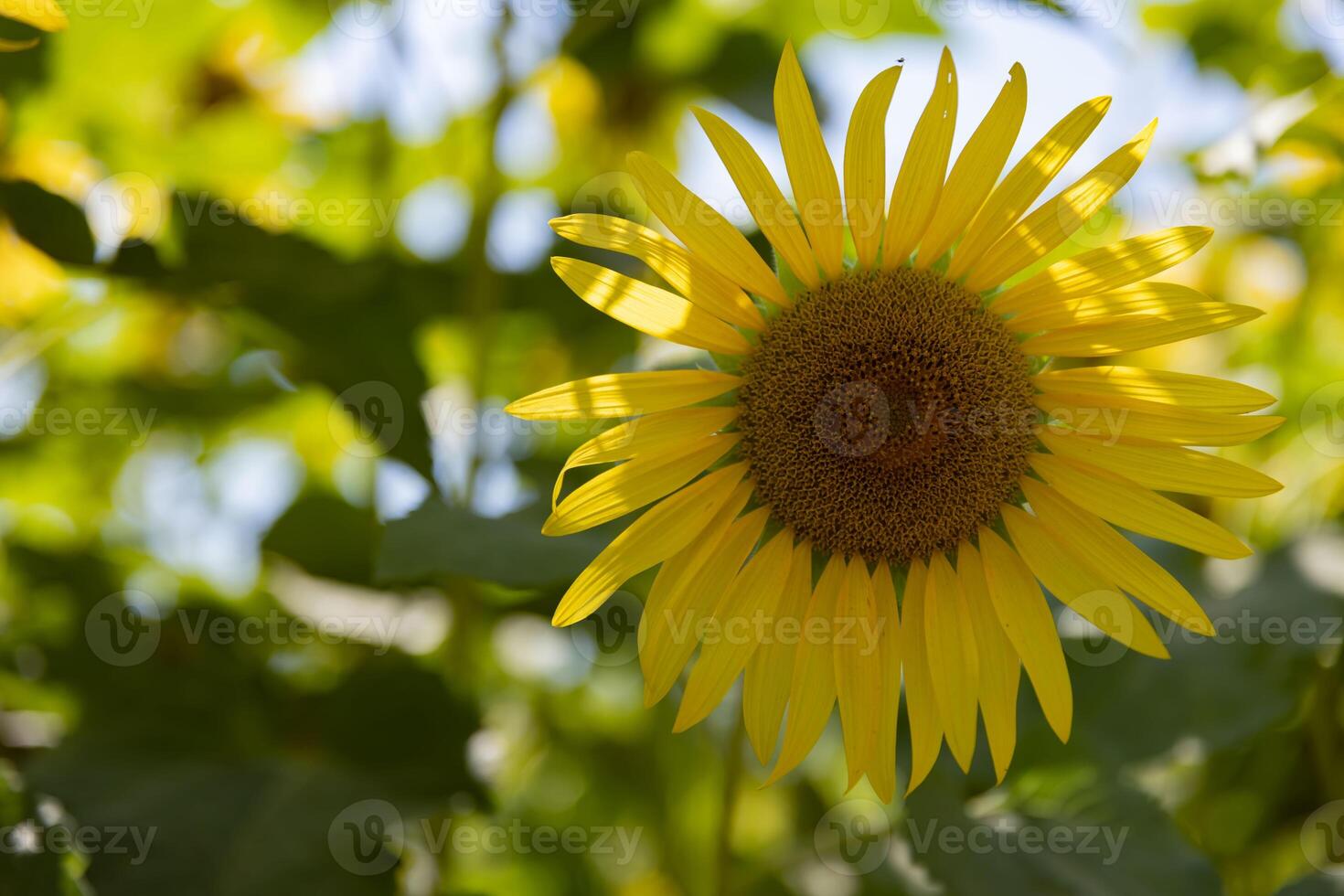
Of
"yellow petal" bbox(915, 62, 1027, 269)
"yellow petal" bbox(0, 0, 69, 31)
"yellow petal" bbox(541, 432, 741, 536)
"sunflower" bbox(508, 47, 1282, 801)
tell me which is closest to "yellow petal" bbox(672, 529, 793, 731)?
"sunflower" bbox(508, 47, 1282, 801)

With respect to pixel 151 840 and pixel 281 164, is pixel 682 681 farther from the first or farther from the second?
pixel 281 164

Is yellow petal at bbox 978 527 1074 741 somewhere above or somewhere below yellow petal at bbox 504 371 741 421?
below

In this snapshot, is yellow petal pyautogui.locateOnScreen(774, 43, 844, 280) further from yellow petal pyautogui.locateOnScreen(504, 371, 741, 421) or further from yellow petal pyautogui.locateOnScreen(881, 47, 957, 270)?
yellow petal pyautogui.locateOnScreen(504, 371, 741, 421)

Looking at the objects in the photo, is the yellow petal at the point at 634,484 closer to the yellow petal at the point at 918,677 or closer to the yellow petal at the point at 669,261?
the yellow petal at the point at 669,261

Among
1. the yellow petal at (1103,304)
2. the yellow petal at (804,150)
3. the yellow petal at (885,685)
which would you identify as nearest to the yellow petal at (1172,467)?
the yellow petal at (1103,304)

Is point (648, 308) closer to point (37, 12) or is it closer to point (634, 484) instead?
point (634, 484)

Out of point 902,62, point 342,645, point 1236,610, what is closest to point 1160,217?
point 1236,610
